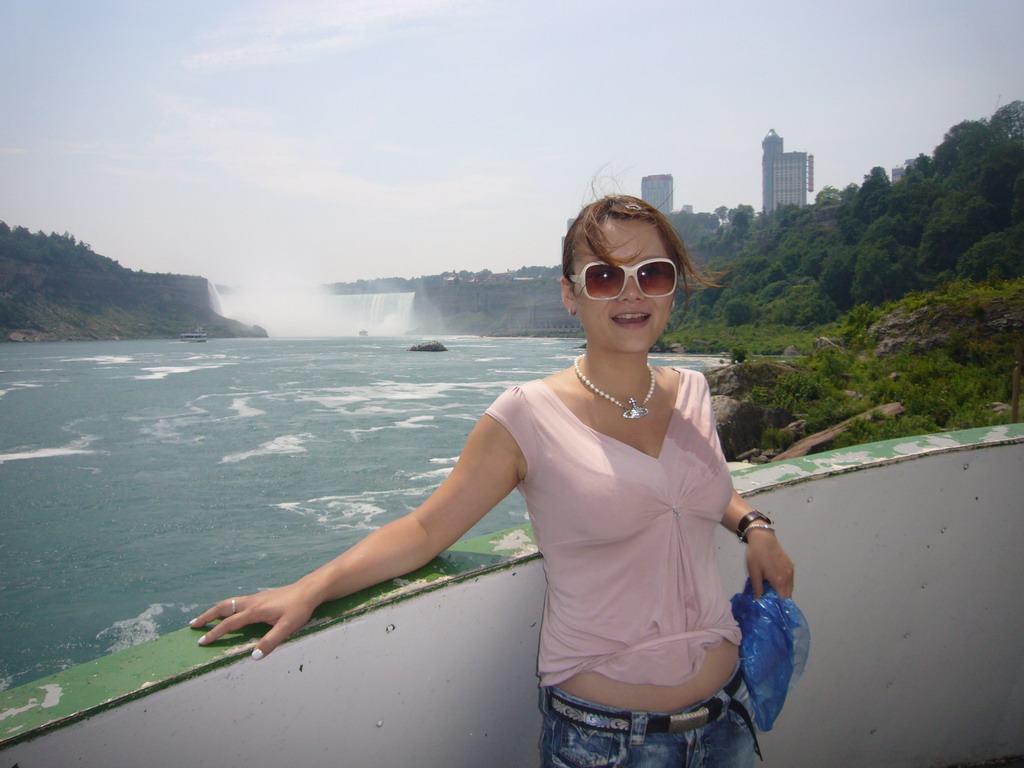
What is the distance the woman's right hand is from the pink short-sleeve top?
1.10 ft

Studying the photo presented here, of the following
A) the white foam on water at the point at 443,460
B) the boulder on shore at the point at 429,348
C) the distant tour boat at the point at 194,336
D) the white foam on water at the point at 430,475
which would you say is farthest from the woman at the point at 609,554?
the distant tour boat at the point at 194,336

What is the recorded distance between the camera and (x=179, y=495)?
440 inches

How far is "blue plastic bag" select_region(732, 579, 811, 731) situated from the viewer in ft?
3.45

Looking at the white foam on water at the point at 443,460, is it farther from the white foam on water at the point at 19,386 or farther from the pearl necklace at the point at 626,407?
the white foam on water at the point at 19,386

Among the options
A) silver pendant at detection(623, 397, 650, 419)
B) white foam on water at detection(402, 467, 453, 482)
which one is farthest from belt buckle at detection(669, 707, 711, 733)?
white foam on water at detection(402, 467, 453, 482)

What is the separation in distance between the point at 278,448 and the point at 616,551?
14.6 m

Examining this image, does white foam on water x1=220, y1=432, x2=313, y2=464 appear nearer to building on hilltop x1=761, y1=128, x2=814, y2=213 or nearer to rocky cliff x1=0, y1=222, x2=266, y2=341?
rocky cliff x1=0, y1=222, x2=266, y2=341

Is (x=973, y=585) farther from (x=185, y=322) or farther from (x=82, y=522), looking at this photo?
(x=185, y=322)

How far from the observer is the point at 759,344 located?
128ft

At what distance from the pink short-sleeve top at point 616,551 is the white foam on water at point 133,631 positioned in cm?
683

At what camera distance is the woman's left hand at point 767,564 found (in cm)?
117

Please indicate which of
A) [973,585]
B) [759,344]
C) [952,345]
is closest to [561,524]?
[973,585]

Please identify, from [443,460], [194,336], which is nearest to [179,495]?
[443,460]

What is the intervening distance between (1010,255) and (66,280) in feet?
286
